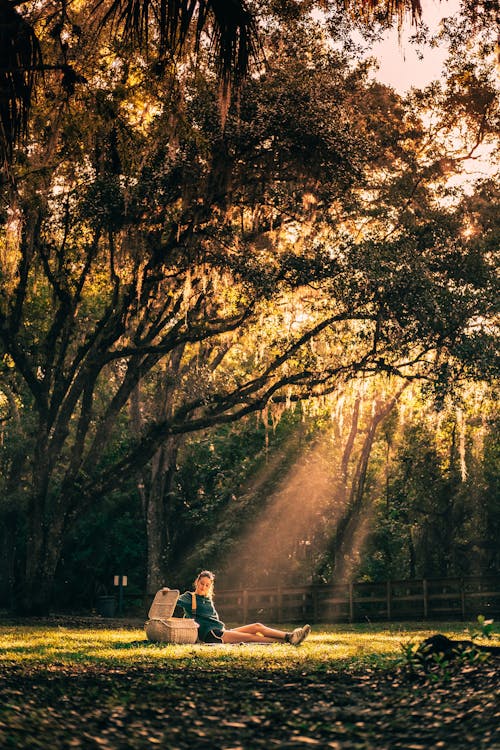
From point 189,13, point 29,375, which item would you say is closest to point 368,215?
point 29,375

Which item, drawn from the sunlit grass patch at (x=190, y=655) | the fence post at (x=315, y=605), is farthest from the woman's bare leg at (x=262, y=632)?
the fence post at (x=315, y=605)

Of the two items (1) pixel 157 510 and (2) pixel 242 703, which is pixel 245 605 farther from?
(2) pixel 242 703

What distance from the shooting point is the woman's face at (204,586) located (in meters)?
12.5

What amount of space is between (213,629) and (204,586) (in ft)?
1.76

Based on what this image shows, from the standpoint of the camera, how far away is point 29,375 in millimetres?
20672

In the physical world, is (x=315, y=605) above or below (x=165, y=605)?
below

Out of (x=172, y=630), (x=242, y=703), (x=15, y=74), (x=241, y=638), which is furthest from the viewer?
(x=241, y=638)

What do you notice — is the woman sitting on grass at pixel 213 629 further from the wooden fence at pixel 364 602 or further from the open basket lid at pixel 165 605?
the wooden fence at pixel 364 602

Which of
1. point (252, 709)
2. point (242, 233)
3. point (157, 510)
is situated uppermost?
point (242, 233)

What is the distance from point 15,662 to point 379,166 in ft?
42.8

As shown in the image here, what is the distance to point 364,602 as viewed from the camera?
82.6 feet

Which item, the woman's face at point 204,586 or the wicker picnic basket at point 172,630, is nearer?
the wicker picnic basket at point 172,630

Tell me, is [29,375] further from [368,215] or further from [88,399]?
[368,215]

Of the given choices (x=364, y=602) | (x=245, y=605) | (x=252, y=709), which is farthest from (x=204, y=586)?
(x=245, y=605)
